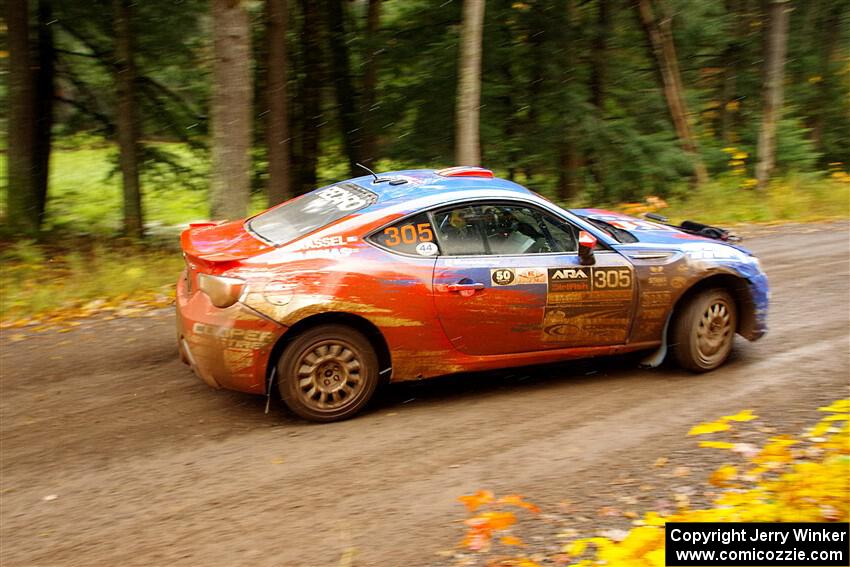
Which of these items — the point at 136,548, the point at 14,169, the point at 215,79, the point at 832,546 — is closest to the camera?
the point at 832,546

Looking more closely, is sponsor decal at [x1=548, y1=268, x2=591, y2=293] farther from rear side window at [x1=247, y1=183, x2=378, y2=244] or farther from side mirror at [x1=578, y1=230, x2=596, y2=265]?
rear side window at [x1=247, y1=183, x2=378, y2=244]

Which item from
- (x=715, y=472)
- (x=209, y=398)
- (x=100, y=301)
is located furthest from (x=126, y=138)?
(x=715, y=472)

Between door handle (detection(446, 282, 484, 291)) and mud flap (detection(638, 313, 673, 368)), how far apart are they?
1681 millimetres

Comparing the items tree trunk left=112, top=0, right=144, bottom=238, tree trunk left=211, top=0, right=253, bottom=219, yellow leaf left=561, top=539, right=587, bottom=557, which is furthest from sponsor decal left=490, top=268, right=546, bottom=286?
tree trunk left=112, top=0, right=144, bottom=238

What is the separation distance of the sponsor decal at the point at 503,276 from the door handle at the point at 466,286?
0.37 feet

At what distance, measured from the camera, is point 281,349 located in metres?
5.42

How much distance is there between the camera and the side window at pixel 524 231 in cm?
594

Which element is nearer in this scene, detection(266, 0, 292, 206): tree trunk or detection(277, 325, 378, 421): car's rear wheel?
detection(277, 325, 378, 421): car's rear wheel

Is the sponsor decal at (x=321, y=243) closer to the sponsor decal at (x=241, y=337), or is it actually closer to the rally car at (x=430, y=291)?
the rally car at (x=430, y=291)

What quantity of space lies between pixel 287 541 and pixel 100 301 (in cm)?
571

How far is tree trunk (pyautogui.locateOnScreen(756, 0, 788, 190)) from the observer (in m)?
17.0

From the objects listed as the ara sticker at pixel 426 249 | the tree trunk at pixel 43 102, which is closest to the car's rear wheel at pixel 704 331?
the ara sticker at pixel 426 249

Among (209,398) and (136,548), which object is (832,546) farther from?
(209,398)

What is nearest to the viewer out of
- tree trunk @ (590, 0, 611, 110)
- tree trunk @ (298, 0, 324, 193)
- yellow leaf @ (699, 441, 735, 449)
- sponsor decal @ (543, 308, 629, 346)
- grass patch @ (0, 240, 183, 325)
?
yellow leaf @ (699, 441, 735, 449)
